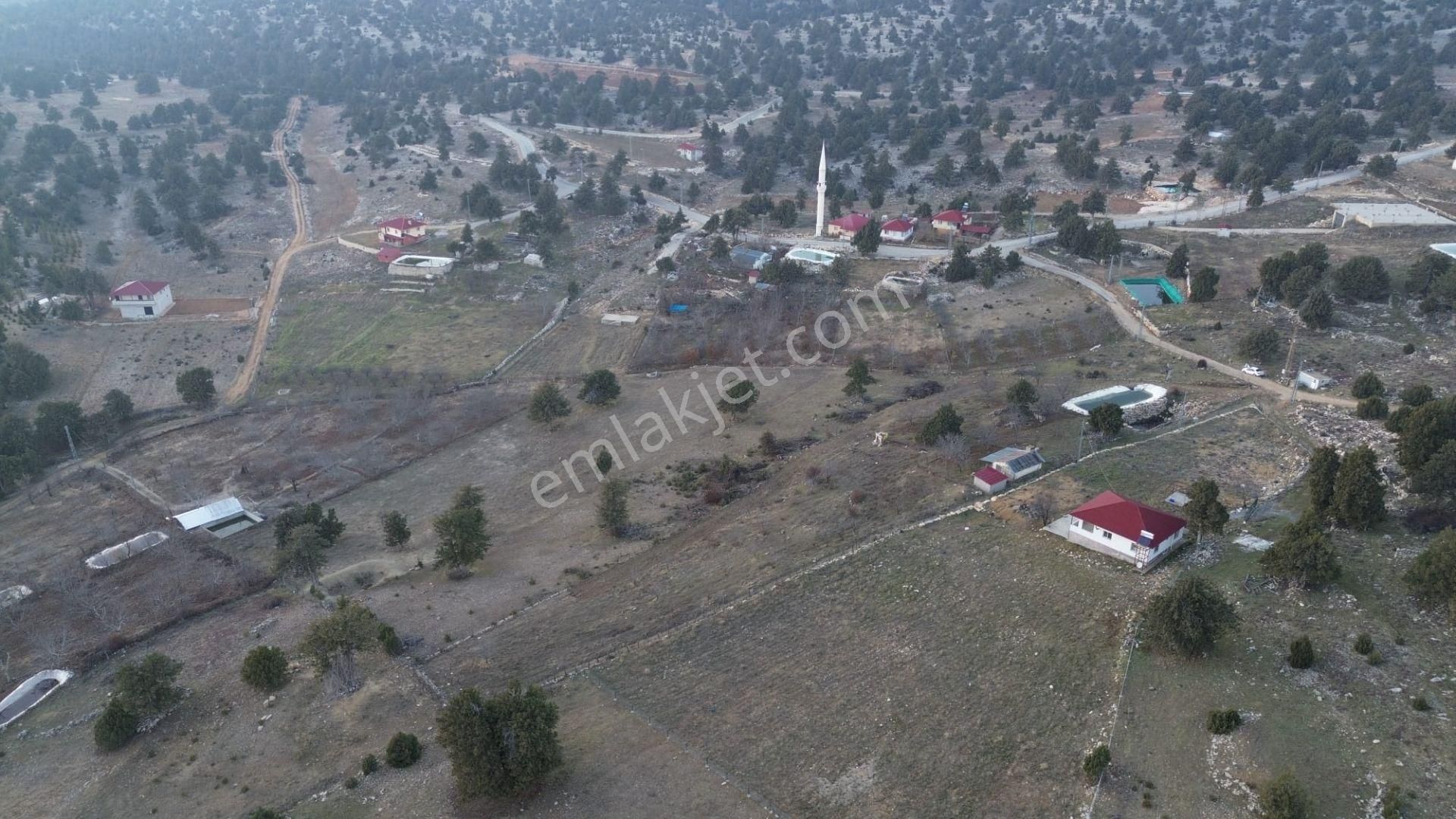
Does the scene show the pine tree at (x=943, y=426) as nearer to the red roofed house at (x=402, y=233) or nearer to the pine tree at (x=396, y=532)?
the pine tree at (x=396, y=532)

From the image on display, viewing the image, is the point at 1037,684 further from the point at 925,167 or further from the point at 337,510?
the point at 925,167

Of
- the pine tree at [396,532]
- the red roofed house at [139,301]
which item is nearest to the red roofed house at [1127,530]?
the pine tree at [396,532]

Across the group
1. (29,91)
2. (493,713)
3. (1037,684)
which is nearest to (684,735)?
(493,713)

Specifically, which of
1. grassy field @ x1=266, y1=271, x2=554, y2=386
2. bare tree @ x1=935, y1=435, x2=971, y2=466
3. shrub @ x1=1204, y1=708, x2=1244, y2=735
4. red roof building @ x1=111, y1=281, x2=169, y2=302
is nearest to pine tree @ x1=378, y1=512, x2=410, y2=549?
grassy field @ x1=266, y1=271, x2=554, y2=386

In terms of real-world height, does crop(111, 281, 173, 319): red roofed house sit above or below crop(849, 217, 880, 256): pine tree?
above

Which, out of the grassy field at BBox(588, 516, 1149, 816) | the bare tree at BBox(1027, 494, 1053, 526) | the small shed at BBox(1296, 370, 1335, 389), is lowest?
the grassy field at BBox(588, 516, 1149, 816)

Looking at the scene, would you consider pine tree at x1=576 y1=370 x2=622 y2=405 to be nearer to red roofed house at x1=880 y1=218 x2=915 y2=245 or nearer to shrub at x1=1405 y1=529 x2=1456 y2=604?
red roofed house at x1=880 y1=218 x2=915 y2=245
